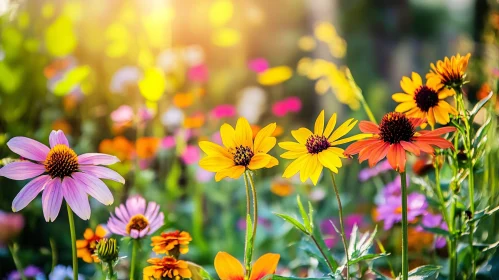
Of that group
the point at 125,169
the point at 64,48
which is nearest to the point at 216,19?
the point at 64,48

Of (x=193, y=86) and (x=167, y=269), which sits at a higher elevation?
(x=193, y=86)

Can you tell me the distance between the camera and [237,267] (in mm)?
517

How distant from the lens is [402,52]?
98.7 inches

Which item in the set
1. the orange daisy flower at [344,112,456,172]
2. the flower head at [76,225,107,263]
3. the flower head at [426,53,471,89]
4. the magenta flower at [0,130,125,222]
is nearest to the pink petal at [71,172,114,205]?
the magenta flower at [0,130,125,222]

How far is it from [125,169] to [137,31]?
723 mm

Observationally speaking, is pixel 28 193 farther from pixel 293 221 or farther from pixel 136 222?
pixel 293 221

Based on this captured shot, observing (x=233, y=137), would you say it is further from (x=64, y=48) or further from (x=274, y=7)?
(x=274, y=7)

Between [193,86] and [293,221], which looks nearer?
[293,221]

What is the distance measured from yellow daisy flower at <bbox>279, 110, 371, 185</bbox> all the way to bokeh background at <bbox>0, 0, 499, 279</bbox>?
126 millimetres

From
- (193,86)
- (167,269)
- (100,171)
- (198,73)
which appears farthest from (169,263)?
(193,86)

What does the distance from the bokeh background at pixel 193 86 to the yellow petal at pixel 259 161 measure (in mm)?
140

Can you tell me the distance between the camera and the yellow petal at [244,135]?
0.52 metres

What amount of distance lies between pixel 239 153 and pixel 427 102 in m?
0.19

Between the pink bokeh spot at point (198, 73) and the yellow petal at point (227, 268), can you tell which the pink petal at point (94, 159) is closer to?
the yellow petal at point (227, 268)
